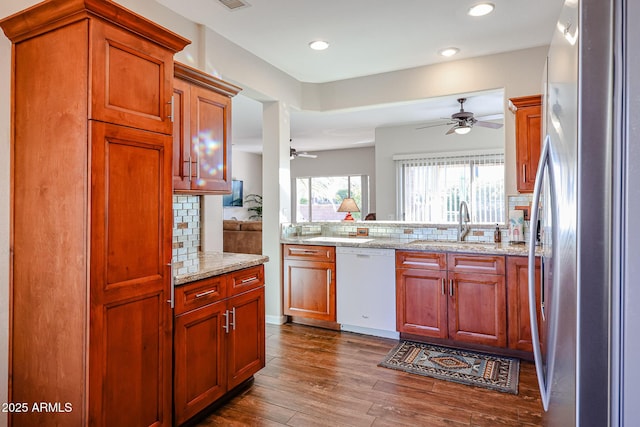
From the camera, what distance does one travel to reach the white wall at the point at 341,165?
29.2 feet

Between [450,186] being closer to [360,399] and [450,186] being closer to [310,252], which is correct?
[310,252]

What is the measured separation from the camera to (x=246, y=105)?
17.9 ft

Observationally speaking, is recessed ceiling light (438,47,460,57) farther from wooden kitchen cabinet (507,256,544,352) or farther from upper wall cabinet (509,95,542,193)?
wooden kitchen cabinet (507,256,544,352)

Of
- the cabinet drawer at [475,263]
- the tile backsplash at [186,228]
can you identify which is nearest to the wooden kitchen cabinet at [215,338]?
the tile backsplash at [186,228]

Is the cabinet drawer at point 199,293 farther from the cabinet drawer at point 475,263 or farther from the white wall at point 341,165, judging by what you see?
the white wall at point 341,165

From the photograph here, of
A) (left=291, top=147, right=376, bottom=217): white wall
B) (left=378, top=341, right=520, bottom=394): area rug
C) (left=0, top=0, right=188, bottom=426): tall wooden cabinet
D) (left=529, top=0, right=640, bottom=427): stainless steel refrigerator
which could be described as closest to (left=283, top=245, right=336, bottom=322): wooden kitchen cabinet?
(left=378, top=341, right=520, bottom=394): area rug

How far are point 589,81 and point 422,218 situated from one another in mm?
6398

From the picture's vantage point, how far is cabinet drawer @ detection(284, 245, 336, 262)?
383 cm

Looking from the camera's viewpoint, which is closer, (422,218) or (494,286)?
(494,286)

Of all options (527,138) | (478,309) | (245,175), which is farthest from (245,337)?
(245,175)

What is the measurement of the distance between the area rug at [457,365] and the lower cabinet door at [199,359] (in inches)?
53.1

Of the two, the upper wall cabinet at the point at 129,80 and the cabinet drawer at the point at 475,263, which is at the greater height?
the upper wall cabinet at the point at 129,80

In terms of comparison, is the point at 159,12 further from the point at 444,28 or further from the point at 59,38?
the point at 444,28

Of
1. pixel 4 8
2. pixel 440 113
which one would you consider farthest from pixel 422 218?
pixel 4 8
